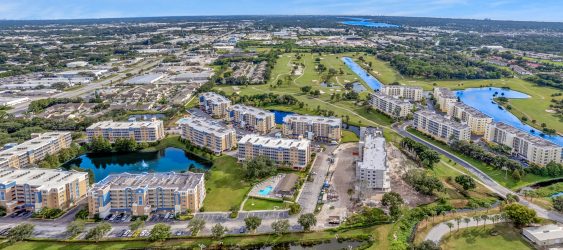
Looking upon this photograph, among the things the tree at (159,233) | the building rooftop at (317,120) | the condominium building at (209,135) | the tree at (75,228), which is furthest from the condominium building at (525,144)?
the tree at (75,228)

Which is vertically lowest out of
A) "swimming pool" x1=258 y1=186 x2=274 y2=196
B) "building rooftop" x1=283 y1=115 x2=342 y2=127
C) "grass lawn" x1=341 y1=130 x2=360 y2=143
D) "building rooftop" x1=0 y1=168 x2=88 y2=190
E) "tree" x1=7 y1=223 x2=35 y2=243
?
"tree" x1=7 y1=223 x2=35 y2=243

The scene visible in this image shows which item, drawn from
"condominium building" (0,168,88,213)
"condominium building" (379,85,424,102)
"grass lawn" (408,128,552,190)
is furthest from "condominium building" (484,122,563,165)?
"condominium building" (0,168,88,213)

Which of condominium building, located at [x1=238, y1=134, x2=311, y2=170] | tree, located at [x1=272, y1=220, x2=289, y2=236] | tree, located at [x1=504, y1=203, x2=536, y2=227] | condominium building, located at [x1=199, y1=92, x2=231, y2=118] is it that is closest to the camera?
tree, located at [x1=272, y1=220, x2=289, y2=236]

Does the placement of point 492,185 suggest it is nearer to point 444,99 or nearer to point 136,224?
point 444,99

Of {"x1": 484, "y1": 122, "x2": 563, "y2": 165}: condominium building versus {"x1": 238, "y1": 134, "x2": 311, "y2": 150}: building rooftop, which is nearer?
{"x1": 484, "y1": 122, "x2": 563, "y2": 165}: condominium building

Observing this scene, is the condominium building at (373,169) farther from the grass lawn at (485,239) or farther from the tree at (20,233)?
the tree at (20,233)

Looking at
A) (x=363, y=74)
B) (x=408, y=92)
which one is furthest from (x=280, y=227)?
(x=363, y=74)

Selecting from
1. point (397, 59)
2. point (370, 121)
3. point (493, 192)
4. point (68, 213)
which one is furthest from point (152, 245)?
point (397, 59)

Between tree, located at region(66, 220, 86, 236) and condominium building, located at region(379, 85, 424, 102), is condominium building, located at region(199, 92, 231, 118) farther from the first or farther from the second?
tree, located at region(66, 220, 86, 236)
